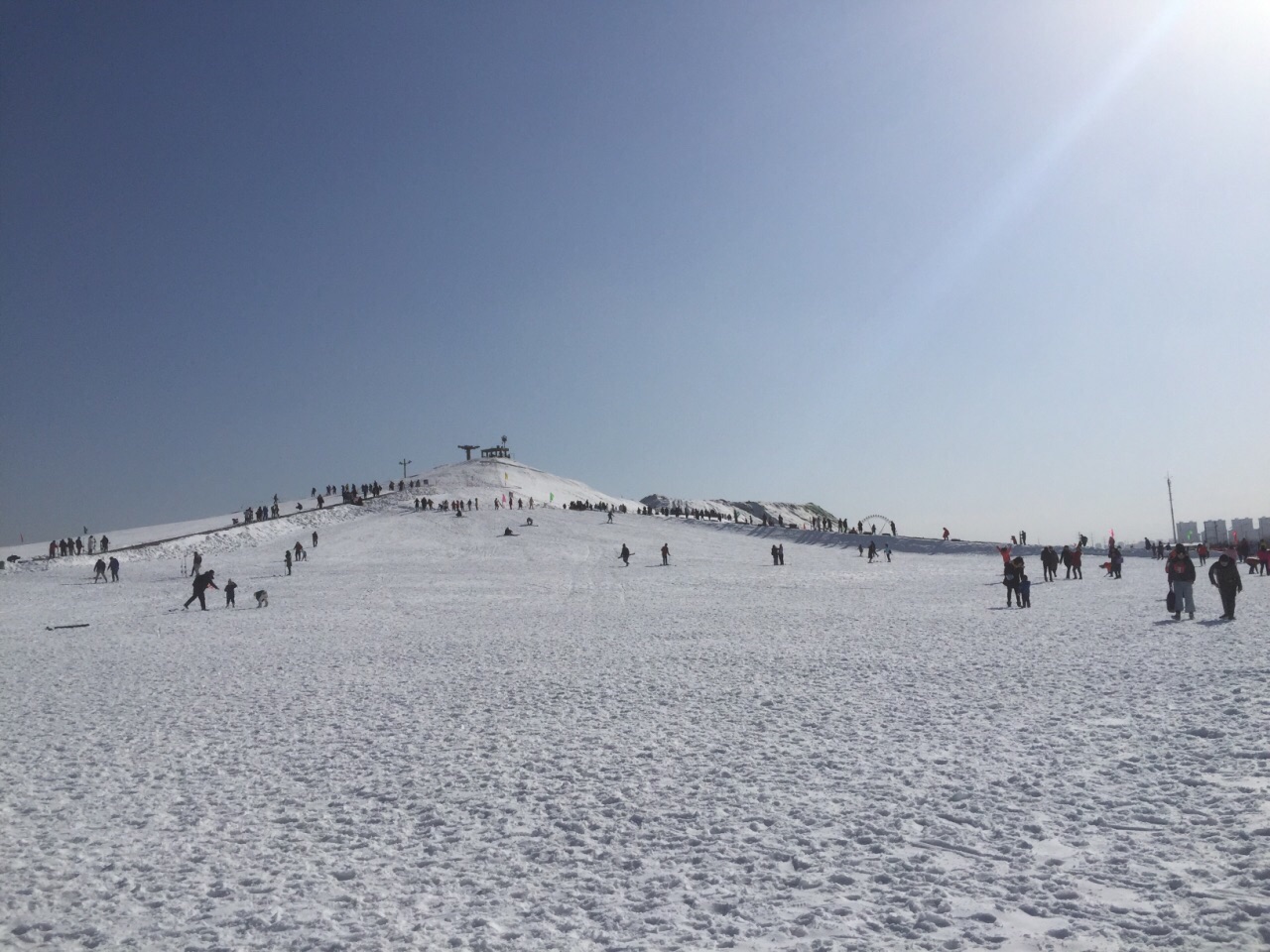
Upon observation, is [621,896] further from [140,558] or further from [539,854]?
[140,558]

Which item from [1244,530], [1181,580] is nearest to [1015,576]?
[1181,580]

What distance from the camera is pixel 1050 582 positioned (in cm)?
2753

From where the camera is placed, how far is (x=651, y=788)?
23.4 feet

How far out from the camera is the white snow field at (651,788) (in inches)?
189

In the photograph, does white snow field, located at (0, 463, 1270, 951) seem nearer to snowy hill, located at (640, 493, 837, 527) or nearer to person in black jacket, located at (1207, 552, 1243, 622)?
person in black jacket, located at (1207, 552, 1243, 622)

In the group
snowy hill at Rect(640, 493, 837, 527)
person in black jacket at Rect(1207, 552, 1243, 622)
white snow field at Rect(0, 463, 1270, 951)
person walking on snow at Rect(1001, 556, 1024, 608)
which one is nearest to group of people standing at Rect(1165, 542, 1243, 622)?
person in black jacket at Rect(1207, 552, 1243, 622)

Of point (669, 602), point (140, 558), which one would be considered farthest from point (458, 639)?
point (140, 558)

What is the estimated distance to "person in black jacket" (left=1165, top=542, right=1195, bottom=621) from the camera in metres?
15.8

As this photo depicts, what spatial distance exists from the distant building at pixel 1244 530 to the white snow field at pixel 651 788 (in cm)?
3397

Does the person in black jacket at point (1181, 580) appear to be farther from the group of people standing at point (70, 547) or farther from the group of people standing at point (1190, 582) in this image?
the group of people standing at point (70, 547)

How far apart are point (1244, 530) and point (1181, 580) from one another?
37331 mm

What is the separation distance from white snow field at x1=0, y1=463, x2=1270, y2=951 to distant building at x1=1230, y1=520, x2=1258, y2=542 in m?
34.0

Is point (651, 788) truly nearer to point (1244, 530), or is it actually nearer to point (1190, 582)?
point (1190, 582)

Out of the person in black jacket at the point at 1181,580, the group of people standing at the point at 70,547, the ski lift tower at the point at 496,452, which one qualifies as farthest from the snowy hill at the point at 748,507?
the person in black jacket at the point at 1181,580
